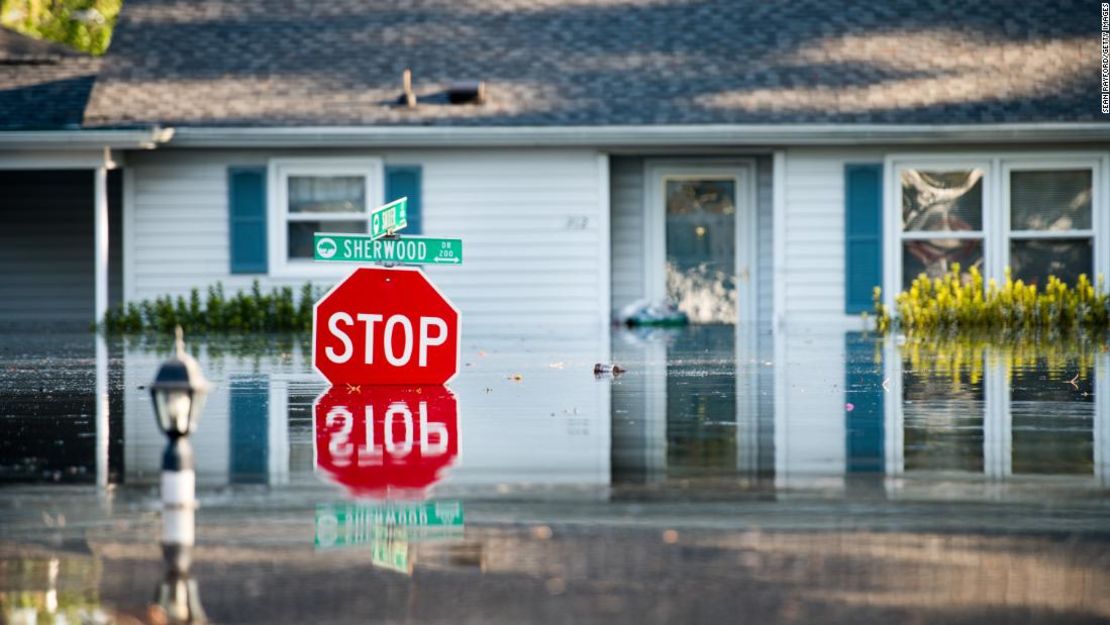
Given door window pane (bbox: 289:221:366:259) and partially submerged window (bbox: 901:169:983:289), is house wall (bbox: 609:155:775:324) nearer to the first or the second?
partially submerged window (bbox: 901:169:983:289)

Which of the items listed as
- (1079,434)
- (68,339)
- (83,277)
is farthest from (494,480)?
(83,277)

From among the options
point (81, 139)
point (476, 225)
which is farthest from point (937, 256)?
point (81, 139)

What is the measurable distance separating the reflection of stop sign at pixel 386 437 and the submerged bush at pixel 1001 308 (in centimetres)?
1020

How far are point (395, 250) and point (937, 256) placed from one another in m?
12.8

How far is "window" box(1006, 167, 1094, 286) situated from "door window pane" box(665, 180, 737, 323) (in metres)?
3.68

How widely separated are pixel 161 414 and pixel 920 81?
1780cm

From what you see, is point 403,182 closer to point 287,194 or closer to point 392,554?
point 287,194

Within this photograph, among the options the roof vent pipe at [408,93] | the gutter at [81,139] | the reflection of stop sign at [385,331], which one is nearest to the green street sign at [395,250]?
the reflection of stop sign at [385,331]

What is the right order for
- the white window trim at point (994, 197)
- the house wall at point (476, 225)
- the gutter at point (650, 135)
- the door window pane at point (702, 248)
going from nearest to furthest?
1. the gutter at point (650, 135)
2. the white window trim at point (994, 197)
3. the house wall at point (476, 225)
4. the door window pane at point (702, 248)

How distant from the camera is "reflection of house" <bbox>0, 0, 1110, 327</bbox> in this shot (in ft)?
71.6

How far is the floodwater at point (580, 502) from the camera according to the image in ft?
16.2
